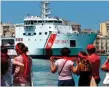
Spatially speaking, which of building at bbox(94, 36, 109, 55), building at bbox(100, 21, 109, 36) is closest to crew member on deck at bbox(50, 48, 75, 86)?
building at bbox(94, 36, 109, 55)

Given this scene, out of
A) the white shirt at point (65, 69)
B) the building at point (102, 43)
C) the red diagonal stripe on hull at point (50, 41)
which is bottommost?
the building at point (102, 43)

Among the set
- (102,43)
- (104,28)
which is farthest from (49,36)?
(104,28)

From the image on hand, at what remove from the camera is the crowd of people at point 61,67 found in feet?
24.1

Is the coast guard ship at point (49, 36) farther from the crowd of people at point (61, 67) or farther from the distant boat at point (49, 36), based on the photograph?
the crowd of people at point (61, 67)

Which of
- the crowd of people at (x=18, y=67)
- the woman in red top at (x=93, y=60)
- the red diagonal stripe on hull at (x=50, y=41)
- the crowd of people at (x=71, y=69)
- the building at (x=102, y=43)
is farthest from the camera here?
the building at (x=102, y=43)

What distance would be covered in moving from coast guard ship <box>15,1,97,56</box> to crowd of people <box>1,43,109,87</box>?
4713 cm

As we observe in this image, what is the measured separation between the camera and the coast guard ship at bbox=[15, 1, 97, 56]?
5603 cm

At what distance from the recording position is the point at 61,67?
297 inches

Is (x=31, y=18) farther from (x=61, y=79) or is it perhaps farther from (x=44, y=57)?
(x=61, y=79)

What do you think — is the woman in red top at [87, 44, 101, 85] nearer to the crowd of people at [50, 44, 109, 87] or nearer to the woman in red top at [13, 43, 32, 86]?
the crowd of people at [50, 44, 109, 87]

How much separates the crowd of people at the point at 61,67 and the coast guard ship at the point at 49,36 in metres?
47.1

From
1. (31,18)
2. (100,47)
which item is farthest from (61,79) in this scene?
(100,47)

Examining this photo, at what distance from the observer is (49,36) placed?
5647cm

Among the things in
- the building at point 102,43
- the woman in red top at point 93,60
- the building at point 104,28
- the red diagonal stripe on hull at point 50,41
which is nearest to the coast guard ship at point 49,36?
the red diagonal stripe on hull at point 50,41
